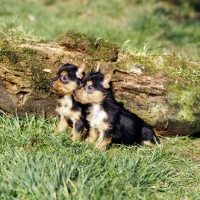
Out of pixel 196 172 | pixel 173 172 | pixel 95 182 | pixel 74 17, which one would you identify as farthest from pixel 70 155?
pixel 74 17

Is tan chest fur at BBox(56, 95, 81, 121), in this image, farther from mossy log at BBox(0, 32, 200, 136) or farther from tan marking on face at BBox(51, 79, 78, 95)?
mossy log at BBox(0, 32, 200, 136)

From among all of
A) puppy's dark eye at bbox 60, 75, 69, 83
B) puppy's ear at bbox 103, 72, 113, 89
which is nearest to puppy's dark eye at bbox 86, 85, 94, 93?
puppy's ear at bbox 103, 72, 113, 89

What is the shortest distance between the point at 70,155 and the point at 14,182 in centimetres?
87

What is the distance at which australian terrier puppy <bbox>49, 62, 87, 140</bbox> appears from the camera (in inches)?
217

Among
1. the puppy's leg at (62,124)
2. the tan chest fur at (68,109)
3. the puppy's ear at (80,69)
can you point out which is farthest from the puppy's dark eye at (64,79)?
the puppy's leg at (62,124)

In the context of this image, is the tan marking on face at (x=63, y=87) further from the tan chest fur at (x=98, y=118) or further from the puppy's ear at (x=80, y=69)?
the tan chest fur at (x=98, y=118)

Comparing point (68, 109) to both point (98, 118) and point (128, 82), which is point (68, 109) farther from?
point (128, 82)

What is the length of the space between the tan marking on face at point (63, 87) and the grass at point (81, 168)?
21.0 inches

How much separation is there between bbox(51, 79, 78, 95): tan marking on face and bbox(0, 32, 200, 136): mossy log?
37cm

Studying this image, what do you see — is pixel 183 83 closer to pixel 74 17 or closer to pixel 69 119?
pixel 69 119

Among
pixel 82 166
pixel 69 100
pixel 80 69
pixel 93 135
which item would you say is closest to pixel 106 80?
pixel 80 69

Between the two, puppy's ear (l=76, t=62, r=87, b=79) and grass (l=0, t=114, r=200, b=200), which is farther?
puppy's ear (l=76, t=62, r=87, b=79)

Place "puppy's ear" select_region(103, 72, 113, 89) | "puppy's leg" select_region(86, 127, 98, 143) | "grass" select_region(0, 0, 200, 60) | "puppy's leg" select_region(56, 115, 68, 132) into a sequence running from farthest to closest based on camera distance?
"grass" select_region(0, 0, 200, 60)
"puppy's leg" select_region(56, 115, 68, 132)
"puppy's leg" select_region(86, 127, 98, 143)
"puppy's ear" select_region(103, 72, 113, 89)

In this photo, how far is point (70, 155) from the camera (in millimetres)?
4957
